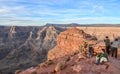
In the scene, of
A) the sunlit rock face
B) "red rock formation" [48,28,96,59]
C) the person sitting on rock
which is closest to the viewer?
the person sitting on rock

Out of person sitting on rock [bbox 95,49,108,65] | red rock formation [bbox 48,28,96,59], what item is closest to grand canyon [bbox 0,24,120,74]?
red rock formation [bbox 48,28,96,59]

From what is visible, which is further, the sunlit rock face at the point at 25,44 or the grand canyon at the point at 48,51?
the sunlit rock face at the point at 25,44

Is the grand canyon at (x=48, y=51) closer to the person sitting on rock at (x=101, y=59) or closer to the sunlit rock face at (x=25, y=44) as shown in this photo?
the sunlit rock face at (x=25, y=44)

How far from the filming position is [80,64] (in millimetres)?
19766

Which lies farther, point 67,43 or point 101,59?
point 67,43

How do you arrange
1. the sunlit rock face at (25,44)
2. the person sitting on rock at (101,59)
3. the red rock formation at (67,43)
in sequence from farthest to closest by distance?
the sunlit rock face at (25,44) < the red rock formation at (67,43) < the person sitting on rock at (101,59)

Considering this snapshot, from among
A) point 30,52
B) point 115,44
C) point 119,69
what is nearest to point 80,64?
point 119,69

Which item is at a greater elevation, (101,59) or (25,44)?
(101,59)

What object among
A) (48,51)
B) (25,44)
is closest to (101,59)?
(48,51)

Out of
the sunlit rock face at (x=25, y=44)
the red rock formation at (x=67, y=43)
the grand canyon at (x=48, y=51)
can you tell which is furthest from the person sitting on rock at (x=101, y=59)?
the sunlit rock face at (x=25, y=44)

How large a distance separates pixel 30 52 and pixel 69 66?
113 meters

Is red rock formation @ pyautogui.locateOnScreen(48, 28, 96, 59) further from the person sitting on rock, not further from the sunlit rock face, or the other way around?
the person sitting on rock

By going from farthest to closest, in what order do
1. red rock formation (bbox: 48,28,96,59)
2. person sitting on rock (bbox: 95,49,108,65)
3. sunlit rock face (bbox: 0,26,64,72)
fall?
sunlit rock face (bbox: 0,26,64,72) < red rock formation (bbox: 48,28,96,59) < person sitting on rock (bbox: 95,49,108,65)

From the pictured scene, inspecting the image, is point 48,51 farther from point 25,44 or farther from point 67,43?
point 25,44
